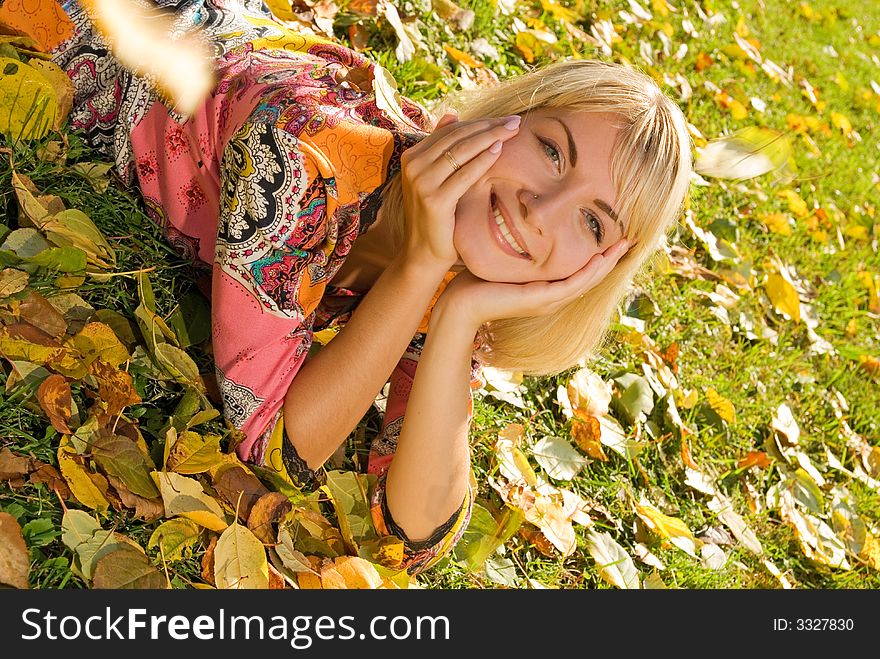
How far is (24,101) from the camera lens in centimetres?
207

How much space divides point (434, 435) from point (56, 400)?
75 cm

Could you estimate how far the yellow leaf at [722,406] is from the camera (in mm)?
2959

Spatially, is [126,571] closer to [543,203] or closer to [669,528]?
[543,203]

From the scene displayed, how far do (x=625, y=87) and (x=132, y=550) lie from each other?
1.33m

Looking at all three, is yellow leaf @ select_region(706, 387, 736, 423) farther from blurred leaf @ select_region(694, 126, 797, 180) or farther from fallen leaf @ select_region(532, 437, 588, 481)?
blurred leaf @ select_region(694, 126, 797, 180)

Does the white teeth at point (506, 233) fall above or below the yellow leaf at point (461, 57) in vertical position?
above

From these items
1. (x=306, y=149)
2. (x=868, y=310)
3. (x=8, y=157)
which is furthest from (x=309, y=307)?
(x=868, y=310)

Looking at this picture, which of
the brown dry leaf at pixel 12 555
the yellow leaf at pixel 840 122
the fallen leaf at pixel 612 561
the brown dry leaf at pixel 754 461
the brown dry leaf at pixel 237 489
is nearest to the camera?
the brown dry leaf at pixel 12 555

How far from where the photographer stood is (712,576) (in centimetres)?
255

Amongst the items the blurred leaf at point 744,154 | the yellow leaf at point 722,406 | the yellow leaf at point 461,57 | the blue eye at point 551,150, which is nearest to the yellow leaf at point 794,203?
the blurred leaf at point 744,154

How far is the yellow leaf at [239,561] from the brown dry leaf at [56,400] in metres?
0.35

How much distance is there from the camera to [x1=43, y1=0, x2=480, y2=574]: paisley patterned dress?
1.90 meters

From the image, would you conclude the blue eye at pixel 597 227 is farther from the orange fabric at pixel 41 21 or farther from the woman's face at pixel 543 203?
the orange fabric at pixel 41 21

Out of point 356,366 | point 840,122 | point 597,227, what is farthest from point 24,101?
point 840,122
